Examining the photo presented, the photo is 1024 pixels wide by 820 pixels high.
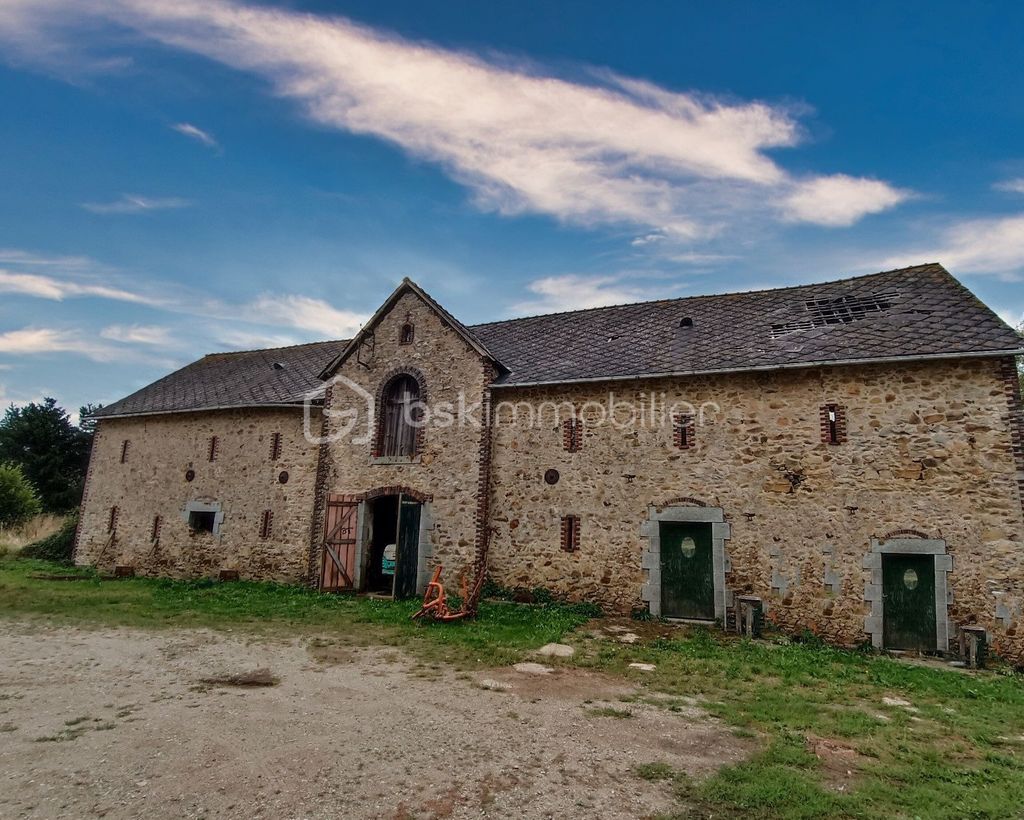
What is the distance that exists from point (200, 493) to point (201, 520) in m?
0.85

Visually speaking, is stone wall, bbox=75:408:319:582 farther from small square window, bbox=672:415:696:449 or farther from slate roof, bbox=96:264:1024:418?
small square window, bbox=672:415:696:449

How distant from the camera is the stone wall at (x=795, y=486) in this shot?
9.75 m

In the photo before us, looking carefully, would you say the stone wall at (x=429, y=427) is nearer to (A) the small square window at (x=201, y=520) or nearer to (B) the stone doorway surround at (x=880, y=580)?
(A) the small square window at (x=201, y=520)

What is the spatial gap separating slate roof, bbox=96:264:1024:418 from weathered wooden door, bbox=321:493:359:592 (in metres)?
3.98

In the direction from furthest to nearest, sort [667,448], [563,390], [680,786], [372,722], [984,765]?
[563,390] → [667,448] → [372,722] → [984,765] → [680,786]

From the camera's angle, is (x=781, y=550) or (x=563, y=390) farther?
(x=563, y=390)

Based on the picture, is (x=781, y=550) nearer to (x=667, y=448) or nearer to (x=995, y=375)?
(x=667, y=448)

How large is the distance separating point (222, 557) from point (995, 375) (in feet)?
61.4

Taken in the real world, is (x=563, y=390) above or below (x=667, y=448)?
above

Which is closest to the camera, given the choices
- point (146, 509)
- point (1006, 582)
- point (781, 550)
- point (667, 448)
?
point (1006, 582)

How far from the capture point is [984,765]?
537cm

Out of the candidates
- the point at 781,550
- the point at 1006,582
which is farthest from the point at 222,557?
the point at 1006,582

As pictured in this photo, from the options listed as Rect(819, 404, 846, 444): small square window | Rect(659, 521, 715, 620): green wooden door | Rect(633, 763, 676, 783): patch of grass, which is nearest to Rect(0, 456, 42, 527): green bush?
Rect(659, 521, 715, 620): green wooden door

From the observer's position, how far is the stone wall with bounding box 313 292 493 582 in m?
13.3
